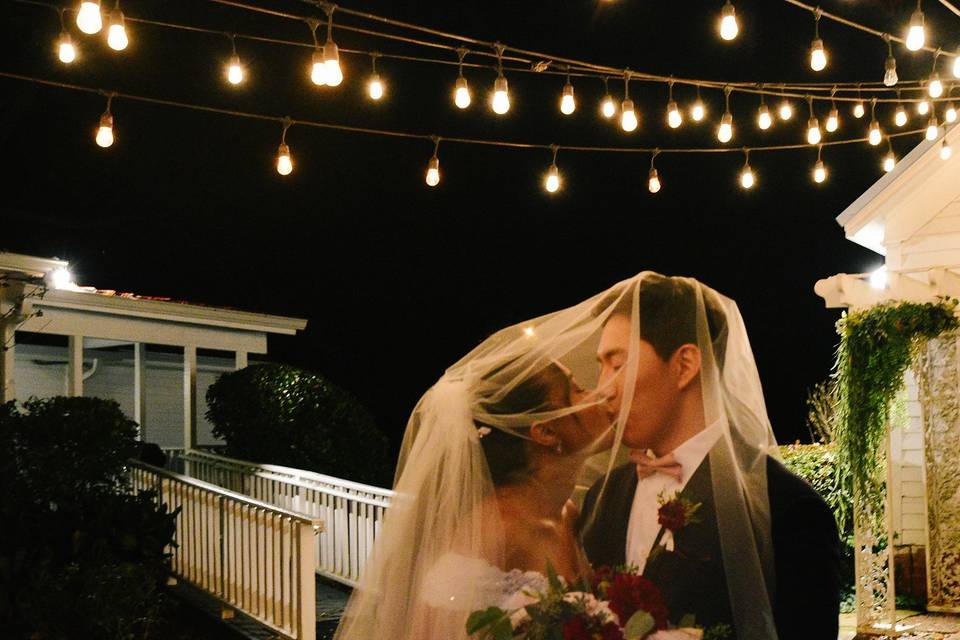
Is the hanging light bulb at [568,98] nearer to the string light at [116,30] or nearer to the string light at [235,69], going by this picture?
the string light at [235,69]

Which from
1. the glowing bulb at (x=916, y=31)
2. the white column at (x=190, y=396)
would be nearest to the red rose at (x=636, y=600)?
the glowing bulb at (x=916, y=31)

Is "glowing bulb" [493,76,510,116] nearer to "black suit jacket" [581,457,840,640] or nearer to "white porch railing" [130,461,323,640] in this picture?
"white porch railing" [130,461,323,640]

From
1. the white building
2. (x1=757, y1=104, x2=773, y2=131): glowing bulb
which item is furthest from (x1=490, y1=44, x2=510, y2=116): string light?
the white building

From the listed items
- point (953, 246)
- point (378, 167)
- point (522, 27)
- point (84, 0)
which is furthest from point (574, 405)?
point (378, 167)

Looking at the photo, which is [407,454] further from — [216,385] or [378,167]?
A: [378,167]

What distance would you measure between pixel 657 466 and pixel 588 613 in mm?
444

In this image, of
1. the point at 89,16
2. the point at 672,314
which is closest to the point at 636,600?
the point at 672,314

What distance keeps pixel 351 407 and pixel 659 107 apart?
12.1 meters

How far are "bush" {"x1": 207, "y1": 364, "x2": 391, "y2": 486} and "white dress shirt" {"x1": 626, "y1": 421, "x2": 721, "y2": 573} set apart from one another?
10181mm

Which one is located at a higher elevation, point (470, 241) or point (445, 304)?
point (470, 241)

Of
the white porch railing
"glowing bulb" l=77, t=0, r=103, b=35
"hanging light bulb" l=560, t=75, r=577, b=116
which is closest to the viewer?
"glowing bulb" l=77, t=0, r=103, b=35

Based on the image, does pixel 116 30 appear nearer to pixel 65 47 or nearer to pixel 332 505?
pixel 65 47

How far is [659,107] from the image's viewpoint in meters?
22.2

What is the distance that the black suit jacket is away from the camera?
249 cm
